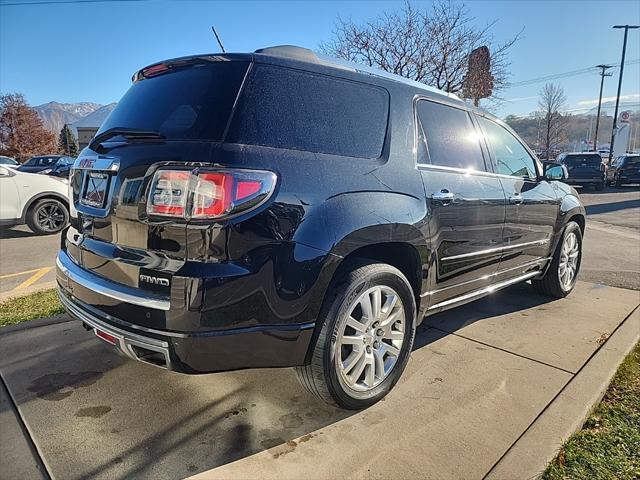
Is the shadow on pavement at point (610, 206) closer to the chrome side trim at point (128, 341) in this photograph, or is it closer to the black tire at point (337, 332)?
the black tire at point (337, 332)

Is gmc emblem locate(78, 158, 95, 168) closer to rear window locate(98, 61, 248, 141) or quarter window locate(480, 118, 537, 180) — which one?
rear window locate(98, 61, 248, 141)

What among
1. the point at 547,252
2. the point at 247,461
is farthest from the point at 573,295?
the point at 247,461

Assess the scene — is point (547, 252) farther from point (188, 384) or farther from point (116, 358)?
point (116, 358)

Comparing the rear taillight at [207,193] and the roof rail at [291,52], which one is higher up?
the roof rail at [291,52]

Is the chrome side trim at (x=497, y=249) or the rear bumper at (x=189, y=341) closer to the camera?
the rear bumper at (x=189, y=341)

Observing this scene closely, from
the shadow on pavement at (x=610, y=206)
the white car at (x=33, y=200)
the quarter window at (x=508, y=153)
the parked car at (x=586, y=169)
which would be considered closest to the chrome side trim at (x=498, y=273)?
the quarter window at (x=508, y=153)

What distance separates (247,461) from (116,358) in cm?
146

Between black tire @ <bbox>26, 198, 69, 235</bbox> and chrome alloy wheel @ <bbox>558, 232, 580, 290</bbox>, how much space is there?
26.3 feet

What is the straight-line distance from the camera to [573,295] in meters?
4.84

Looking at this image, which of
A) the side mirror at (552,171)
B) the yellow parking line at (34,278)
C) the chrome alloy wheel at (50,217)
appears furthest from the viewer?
the chrome alloy wheel at (50,217)

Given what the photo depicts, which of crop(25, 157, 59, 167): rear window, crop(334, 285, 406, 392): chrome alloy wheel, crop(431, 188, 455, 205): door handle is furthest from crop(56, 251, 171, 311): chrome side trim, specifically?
crop(25, 157, 59, 167): rear window

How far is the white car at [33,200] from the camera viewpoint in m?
7.97

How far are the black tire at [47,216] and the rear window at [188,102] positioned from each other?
6.82 m

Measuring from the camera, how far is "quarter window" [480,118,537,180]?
3.74 m
